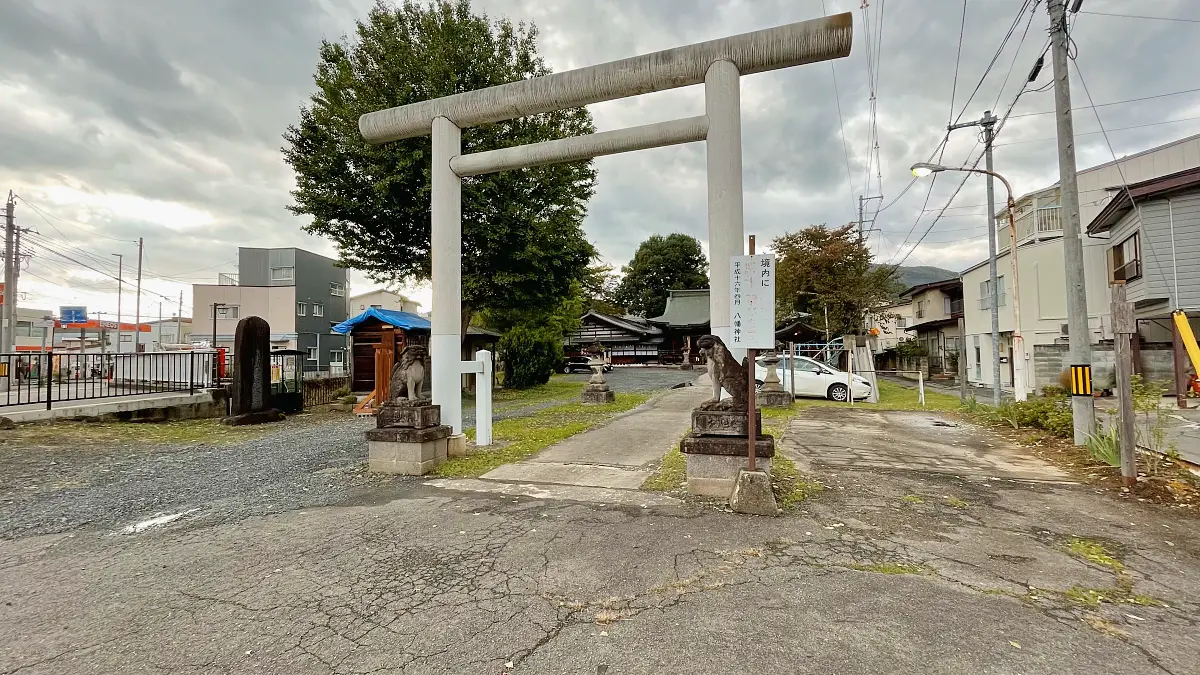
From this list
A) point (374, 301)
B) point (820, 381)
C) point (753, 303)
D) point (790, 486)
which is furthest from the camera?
point (374, 301)

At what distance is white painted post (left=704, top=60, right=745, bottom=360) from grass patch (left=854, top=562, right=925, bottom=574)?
2004mm

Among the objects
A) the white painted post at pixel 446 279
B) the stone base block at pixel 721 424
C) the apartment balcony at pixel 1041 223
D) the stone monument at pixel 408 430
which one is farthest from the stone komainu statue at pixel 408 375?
the apartment balcony at pixel 1041 223

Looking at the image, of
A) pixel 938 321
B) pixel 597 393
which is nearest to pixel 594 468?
pixel 597 393

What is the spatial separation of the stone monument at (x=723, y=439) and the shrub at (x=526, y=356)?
45.0 ft

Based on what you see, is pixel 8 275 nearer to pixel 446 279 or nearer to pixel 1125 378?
pixel 446 279

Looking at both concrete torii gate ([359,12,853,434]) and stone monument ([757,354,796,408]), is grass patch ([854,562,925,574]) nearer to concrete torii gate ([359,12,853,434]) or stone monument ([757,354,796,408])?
concrete torii gate ([359,12,853,434])

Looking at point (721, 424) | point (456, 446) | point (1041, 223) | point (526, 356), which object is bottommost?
point (456, 446)

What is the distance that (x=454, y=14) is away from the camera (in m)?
12.0

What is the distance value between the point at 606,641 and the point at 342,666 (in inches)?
44.5

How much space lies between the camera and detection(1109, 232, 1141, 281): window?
40.9 ft

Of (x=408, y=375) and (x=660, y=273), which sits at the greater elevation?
(x=660, y=273)

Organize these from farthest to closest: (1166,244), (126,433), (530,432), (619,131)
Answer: (1166,244) < (126,433) < (530,432) < (619,131)

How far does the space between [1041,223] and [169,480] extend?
24.8 meters

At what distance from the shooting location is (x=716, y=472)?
4.31 meters
